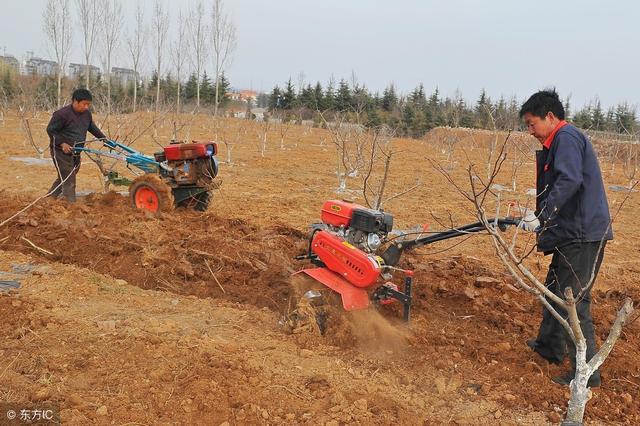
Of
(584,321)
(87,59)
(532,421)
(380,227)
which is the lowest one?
(532,421)

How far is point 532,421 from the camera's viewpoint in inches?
121

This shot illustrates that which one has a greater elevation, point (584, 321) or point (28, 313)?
point (584, 321)

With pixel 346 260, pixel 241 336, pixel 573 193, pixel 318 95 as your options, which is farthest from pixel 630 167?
pixel 318 95

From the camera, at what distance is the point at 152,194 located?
7.09m

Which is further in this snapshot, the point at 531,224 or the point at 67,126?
the point at 67,126

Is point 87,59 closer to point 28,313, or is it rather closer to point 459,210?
point 459,210

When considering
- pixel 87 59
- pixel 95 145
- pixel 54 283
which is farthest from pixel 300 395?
pixel 87 59

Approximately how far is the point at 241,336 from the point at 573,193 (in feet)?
8.24

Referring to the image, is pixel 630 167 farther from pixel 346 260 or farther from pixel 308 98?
pixel 308 98

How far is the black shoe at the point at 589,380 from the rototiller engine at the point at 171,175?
204 inches

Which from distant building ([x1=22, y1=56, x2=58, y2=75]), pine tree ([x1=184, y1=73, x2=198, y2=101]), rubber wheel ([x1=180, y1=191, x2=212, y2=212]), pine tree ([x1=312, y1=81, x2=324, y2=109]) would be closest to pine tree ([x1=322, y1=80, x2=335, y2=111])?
pine tree ([x1=312, y1=81, x2=324, y2=109])

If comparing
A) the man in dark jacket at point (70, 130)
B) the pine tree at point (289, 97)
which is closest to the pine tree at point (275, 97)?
the pine tree at point (289, 97)

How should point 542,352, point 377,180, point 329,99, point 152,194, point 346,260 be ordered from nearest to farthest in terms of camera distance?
1. point 542,352
2. point 346,260
3. point 152,194
4. point 377,180
5. point 329,99

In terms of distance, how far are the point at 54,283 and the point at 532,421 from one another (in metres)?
4.03
